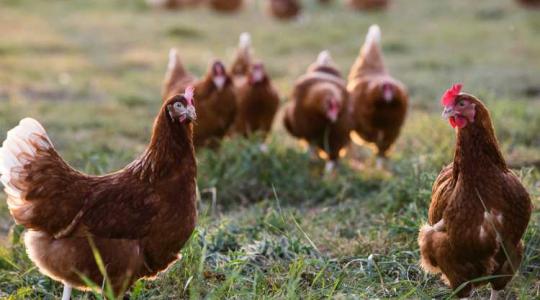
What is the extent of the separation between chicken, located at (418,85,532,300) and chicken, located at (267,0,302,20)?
11.7 m

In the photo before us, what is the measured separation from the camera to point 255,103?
7.10 m

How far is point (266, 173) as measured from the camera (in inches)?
233

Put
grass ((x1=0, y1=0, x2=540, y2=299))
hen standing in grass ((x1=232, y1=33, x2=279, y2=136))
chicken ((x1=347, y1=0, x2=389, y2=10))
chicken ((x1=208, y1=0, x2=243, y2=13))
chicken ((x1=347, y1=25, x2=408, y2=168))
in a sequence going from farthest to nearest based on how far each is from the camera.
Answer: chicken ((x1=208, y1=0, x2=243, y2=13)) < chicken ((x1=347, y1=0, x2=389, y2=10)) < hen standing in grass ((x1=232, y1=33, x2=279, y2=136)) < chicken ((x1=347, y1=25, x2=408, y2=168)) < grass ((x1=0, y1=0, x2=540, y2=299))

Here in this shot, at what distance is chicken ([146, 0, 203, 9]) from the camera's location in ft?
52.0

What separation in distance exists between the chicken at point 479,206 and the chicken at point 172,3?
12969 mm

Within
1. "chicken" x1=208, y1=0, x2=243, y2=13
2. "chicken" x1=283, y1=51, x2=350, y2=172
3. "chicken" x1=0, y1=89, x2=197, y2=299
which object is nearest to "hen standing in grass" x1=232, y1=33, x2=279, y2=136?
"chicken" x1=283, y1=51, x2=350, y2=172

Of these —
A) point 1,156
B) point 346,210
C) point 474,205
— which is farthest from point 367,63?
point 1,156

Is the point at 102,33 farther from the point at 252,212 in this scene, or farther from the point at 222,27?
the point at 252,212

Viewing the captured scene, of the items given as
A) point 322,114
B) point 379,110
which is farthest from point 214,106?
point 379,110

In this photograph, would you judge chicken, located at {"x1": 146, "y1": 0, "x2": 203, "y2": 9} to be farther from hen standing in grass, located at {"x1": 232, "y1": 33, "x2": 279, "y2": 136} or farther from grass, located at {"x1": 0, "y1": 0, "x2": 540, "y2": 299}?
hen standing in grass, located at {"x1": 232, "y1": 33, "x2": 279, "y2": 136}

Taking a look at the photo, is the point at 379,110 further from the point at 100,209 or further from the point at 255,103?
the point at 100,209

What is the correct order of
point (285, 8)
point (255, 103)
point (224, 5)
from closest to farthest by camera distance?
point (255, 103), point (285, 8), point (224, 5)

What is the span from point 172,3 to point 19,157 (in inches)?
506

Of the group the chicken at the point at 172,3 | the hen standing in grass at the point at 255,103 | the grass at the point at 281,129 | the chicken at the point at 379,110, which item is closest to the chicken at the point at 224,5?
the grass at the point at 281,129
